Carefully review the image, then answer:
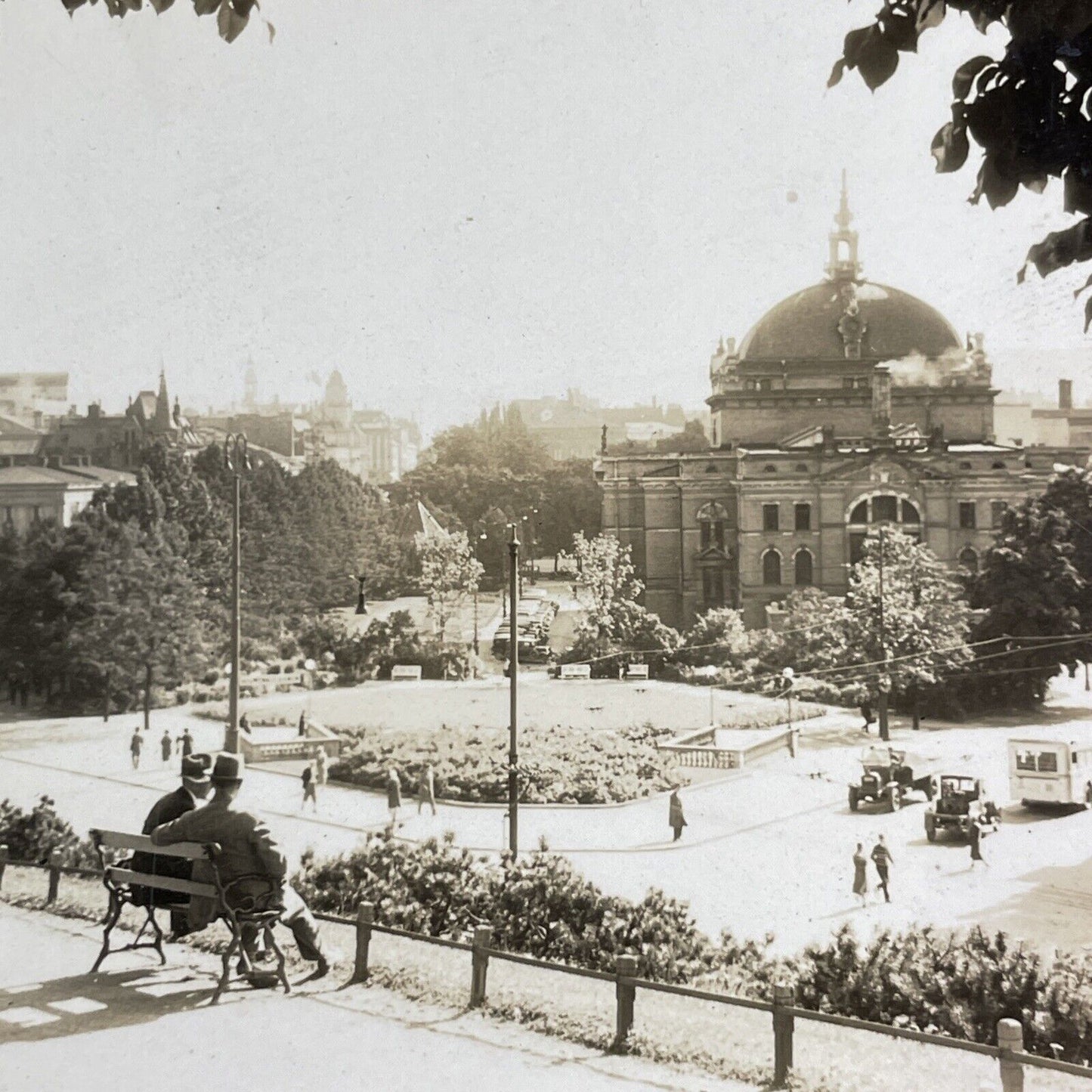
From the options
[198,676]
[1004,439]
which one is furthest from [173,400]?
[1004,439]

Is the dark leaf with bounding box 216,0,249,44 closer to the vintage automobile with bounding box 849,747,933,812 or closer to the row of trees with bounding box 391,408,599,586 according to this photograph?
the row of trees with bounding box 391,408,599,586

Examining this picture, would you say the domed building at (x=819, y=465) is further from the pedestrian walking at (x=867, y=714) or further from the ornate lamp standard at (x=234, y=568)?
the ornate lamp standard at (x=234, y=568)

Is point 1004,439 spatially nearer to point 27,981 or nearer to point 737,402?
point 737,402

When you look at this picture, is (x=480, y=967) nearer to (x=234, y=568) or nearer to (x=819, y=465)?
(x=819, y=465)

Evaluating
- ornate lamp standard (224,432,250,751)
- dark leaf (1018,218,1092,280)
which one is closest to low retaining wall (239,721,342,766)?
ornate lamp standard (224,432,250,751)

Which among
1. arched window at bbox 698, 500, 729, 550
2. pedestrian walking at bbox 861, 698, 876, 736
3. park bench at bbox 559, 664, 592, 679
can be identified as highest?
arched window at bbox 698, 500, 729, 550
